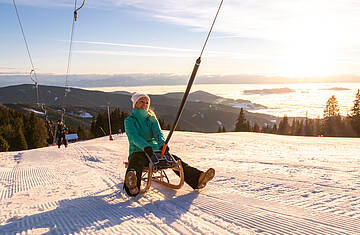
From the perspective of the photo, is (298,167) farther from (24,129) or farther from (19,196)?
(24,129)

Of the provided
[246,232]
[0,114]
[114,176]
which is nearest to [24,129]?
[0,114]

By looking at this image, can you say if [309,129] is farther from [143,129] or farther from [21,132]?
[143,129]

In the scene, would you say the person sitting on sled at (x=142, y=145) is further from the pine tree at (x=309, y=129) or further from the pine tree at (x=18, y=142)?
the pine tree at (x=309, y=129)

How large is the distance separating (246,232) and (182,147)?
12.4 metres

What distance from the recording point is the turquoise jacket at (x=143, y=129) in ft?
18.7

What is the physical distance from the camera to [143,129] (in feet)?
19.1

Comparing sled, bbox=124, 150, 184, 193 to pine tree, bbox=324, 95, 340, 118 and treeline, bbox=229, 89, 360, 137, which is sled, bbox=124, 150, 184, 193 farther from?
pine tree, bbox=324, 95, 340, 118

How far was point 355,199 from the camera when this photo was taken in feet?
15.8

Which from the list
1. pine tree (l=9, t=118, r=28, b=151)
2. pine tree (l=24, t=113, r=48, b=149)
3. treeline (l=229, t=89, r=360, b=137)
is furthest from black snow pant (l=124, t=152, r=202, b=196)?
pine tree (l=24, t=113, r=48, b=149)

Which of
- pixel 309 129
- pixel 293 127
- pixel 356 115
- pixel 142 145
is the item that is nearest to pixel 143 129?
pixel 142 145

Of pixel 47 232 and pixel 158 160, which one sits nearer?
pixel 47 232

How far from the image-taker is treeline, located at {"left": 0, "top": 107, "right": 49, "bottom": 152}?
59.6m

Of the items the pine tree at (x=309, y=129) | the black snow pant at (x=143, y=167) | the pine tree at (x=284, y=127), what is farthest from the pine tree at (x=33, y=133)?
the black snow pant at (x=143, y=167)

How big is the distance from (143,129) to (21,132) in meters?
64.0
